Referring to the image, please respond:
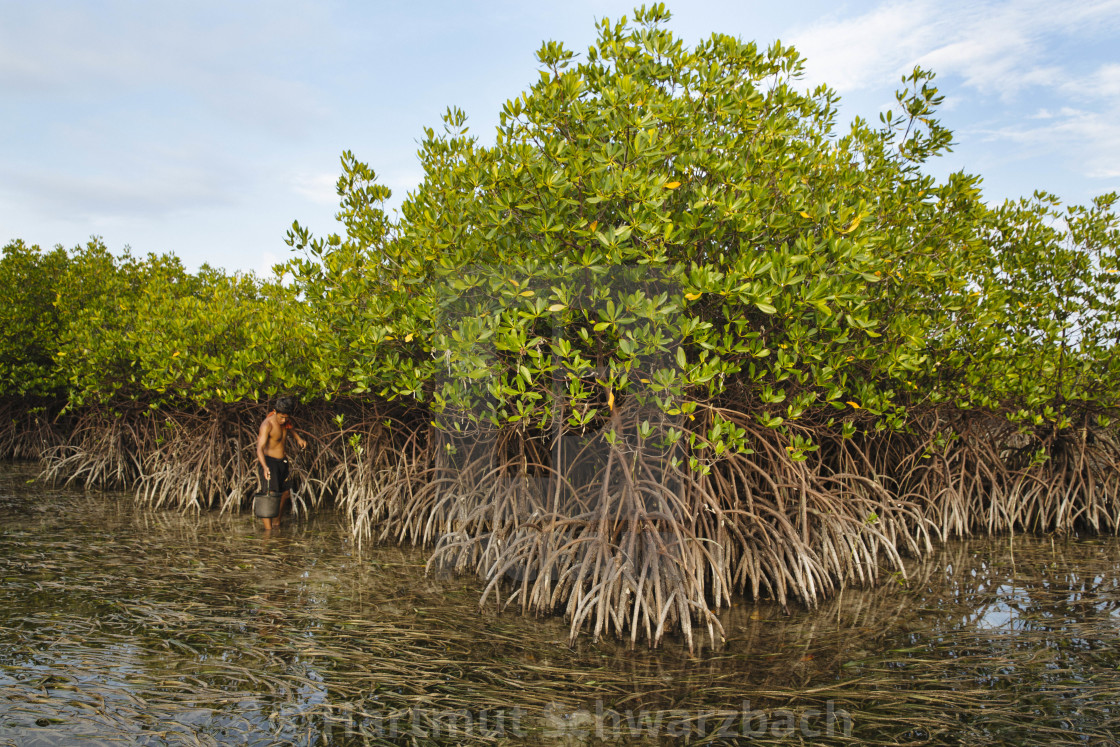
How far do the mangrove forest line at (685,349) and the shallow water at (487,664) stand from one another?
19.1 inches

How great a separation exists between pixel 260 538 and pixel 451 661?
4.04m

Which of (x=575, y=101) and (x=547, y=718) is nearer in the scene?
(x=547, y=718)

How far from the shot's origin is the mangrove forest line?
3854mm

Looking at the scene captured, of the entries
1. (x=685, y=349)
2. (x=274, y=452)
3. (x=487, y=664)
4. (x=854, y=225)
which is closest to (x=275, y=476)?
(x=274, y=452)

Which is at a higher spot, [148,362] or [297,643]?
[148,362]

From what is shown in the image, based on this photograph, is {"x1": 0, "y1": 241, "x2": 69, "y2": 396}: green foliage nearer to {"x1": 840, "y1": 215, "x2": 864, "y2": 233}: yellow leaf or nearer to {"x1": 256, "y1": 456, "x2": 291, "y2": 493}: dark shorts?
{"x1": 256, "y1": 456, "x2": 291, "y2": 493}: dark shorts

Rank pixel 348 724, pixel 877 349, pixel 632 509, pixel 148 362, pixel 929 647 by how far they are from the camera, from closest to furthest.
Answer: pixel 348 724 < pixel 929 647 < pixel 632 509 < pixel 877 349 < pixel 148 362

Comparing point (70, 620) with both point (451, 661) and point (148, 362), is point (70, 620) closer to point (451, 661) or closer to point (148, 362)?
point (451, 661)

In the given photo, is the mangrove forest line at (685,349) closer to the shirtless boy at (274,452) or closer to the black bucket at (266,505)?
the shirtless boy at (274,452)

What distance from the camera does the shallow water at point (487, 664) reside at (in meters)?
2.82

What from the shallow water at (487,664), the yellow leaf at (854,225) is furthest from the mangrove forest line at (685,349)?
the shallow water at (487,664)

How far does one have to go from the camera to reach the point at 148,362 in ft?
27.1

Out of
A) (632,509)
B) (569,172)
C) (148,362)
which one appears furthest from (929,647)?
(148,362)

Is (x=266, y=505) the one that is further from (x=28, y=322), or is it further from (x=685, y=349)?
(x=28, y=322)
